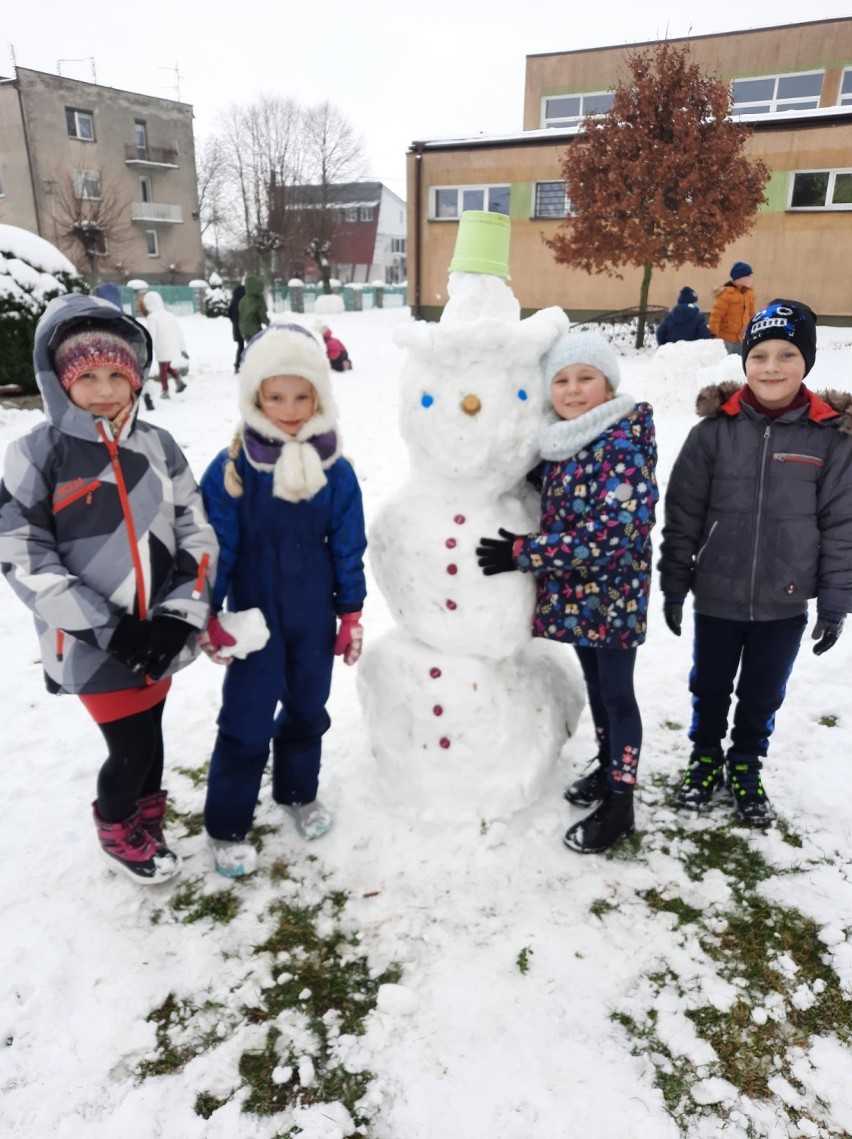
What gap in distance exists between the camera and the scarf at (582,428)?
2.44 meters

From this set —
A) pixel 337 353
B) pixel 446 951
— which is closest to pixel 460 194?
pixel 337 353

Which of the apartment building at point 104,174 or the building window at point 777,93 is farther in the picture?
the apartment building at point 104,174

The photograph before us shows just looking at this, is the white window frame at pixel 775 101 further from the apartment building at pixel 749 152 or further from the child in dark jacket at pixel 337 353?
the child in dark jacket at pixel 337 353

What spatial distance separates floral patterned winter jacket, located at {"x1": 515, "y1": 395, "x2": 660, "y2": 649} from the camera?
243 cm

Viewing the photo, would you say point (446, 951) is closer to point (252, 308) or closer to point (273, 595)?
point (273, 595)

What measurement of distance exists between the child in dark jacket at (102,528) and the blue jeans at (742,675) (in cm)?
186

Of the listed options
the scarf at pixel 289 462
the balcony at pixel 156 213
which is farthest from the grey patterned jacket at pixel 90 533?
the balcony at pixel 156 213

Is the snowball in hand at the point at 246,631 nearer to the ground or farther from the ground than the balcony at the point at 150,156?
nearer to the ground

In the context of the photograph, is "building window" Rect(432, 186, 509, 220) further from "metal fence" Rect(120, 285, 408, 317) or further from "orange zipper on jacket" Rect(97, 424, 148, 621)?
"orange zipper on jacket" Rect(97, 424, 148, 621)

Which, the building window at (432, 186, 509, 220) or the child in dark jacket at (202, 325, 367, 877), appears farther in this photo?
the building window at (432, 186, 509, 220)

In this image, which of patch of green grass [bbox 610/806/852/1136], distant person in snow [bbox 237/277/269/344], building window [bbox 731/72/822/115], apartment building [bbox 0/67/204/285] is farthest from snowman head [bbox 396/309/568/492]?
building window [bbox 731/72/822/115]

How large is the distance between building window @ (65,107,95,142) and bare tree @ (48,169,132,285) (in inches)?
54.9

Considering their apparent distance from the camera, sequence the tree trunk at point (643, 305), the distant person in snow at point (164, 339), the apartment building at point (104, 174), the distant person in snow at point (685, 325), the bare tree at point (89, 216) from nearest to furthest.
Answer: the distant person in snow at point (685, 325) → the distant person in snow at point (164, 339) → the tree trunk at point (643, 305) → the bare tree at point (89, 216) → the apartment building at point (104, 174)

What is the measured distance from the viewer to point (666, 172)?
13227mm
